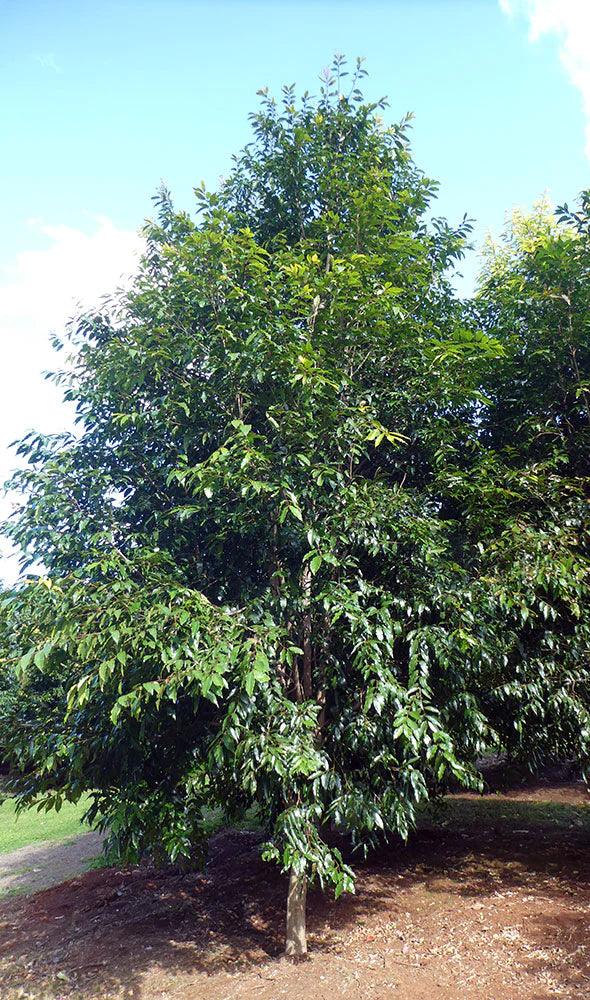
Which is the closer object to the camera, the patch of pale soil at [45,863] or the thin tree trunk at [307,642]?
the thin tree trunk at [307,642]

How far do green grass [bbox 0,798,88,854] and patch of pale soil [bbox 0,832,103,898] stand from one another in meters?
0.38

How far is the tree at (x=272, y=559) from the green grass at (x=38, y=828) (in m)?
8.17

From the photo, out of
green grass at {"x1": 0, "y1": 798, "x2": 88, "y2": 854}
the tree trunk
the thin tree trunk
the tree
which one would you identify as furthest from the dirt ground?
green grass at {"x1": 0, "y1": 798, "x2": 88, "y2": 854}

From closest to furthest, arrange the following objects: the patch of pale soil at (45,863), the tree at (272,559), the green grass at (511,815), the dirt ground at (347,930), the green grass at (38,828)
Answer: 1. the tree at (272,559)
2. the dirt ground at (347,930)
3. the green grass at (511,815)
4. the patch of pale soil at (45,863)
5. the green grass at (38,828)

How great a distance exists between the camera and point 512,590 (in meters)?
4.96

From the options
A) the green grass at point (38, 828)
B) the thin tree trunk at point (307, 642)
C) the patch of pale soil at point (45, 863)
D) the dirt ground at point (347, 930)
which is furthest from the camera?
the green grass at point (38, 828)

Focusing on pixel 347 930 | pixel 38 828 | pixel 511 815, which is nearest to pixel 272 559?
pixel 347 930

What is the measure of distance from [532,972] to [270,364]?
16.9 feet

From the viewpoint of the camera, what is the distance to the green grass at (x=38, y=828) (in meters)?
12.7

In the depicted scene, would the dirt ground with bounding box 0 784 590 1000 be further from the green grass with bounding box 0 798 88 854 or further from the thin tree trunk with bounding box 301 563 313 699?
the green grass with bounding box 0 798 88 854

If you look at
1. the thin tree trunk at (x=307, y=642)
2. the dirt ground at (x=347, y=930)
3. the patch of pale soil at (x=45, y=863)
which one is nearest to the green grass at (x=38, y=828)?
the patch of pale soil at (x=45, y=863)

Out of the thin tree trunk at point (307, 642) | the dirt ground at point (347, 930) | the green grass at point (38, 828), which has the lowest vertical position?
the dirt ground at point (347, 930)

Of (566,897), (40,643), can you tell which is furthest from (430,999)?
(40,643)

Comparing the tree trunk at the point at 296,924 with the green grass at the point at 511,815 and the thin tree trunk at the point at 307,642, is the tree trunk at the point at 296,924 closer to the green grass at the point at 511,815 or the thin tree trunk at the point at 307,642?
the thin tree trunk at the point at 307,642
